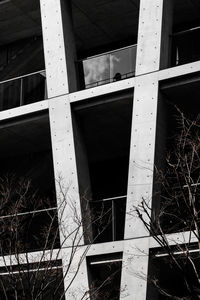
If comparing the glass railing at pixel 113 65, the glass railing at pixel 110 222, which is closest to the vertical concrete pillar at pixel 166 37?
the glass railing at pixel 113 65

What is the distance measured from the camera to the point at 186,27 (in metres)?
24.7

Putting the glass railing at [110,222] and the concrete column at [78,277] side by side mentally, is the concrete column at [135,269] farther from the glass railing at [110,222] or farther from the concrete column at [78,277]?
the glass railing at [110,222]

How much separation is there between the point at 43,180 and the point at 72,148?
583cm

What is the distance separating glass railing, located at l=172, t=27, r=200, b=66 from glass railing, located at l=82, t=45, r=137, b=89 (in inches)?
49.4

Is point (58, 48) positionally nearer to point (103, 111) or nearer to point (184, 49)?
point (103, 111)

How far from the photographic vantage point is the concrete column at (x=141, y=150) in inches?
698

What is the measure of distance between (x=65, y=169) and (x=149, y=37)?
15.4 feet

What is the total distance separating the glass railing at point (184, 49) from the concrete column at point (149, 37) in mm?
1015

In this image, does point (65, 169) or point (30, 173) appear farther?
point (30, 173)

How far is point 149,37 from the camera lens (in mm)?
19047

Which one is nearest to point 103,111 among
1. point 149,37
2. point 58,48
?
point 58,48

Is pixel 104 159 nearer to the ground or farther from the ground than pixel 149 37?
nearer to the ground

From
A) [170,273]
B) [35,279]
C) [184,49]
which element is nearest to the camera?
[35,279]

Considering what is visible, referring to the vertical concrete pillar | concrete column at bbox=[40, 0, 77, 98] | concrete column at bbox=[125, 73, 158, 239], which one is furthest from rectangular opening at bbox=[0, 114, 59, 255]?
the vertical concrete pillar
